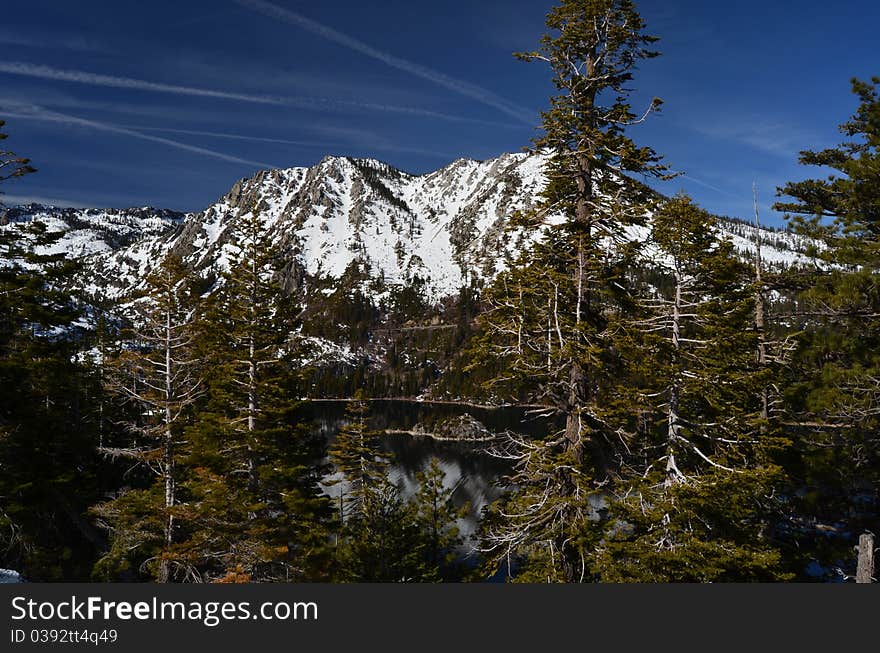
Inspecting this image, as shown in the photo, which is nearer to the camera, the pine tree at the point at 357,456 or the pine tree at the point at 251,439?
the pine tree at the point at 251,439

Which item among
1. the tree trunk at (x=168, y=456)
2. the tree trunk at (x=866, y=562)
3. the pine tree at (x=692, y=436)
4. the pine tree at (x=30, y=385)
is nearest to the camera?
the tree trunk at (x=866, y=562)

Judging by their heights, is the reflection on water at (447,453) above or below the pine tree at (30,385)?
below

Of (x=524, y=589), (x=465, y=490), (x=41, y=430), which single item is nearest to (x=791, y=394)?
(x=524, y=589)

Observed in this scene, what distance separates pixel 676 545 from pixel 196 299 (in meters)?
19.2

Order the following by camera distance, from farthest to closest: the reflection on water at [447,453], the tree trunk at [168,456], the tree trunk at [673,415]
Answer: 1. the reflection on water at [447,453]
2. the tree trunk at [168,456]
3. the tree trunk at [673,415]

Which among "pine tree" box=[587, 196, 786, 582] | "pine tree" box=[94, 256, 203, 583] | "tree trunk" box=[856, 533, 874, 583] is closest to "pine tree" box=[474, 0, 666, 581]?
"pine tree" box=[587, 196, 786, 582]

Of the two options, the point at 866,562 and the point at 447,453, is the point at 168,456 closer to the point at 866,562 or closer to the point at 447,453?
the point at 866,562

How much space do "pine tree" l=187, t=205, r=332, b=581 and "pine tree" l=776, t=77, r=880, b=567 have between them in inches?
752

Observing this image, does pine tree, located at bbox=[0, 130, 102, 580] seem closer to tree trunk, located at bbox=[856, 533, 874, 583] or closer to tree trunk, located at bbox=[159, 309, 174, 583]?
tree trunk, located at bbox=[159, 309, 174, 583]

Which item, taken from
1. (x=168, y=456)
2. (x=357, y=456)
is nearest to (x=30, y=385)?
(x=168, y=456)

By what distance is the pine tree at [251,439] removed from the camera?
1888cm

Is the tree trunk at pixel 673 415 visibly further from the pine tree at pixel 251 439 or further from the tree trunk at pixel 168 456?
the tree trunk at pixel 168 456

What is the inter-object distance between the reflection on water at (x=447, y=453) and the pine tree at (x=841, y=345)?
12.1 m

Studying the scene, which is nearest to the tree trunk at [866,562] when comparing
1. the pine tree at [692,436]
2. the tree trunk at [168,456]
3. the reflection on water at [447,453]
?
the pine tree at [692,436]
